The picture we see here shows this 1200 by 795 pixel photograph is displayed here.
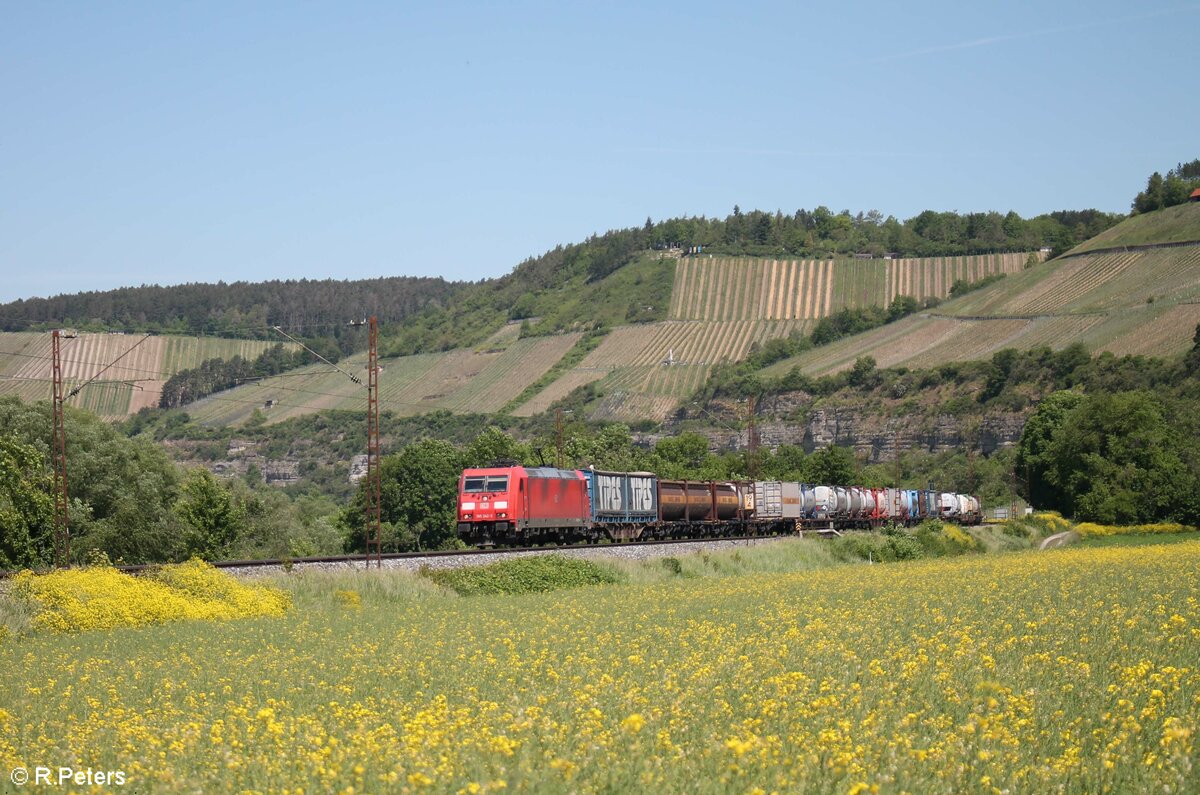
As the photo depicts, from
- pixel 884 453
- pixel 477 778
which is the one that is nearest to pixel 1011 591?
pixel 477 778

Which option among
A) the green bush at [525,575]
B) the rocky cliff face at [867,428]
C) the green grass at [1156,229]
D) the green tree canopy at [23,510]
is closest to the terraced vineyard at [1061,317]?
the green grass at [1156,229]

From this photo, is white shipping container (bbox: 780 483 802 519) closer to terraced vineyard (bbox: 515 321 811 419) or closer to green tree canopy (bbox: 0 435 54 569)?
green tree canopy (bbox: 0 435 54 569)

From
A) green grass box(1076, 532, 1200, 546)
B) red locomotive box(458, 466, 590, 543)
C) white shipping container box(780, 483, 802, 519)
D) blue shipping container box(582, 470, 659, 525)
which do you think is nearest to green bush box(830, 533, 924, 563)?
blue shipping container box(582, 470, 659, 525)

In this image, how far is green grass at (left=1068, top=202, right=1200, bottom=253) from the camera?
175250 mm

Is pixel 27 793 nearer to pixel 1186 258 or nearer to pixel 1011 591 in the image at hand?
pixel 1011 591

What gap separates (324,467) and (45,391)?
35786mm

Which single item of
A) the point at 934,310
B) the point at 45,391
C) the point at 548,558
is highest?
the point at 934,310

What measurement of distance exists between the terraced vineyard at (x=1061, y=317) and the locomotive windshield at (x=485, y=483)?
101 m

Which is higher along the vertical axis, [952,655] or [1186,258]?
[1186,258]

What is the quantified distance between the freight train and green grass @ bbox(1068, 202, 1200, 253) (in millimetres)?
104224

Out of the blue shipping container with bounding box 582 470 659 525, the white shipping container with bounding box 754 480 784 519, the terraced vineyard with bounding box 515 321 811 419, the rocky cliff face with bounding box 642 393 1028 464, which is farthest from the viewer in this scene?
the terraced vineyard with bounding box 515 321 811 419

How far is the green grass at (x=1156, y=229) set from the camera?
175250mm

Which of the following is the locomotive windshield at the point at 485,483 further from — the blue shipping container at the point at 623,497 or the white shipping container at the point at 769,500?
the white shipping container at the point at 769,500

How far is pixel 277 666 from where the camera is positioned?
17266 mm
